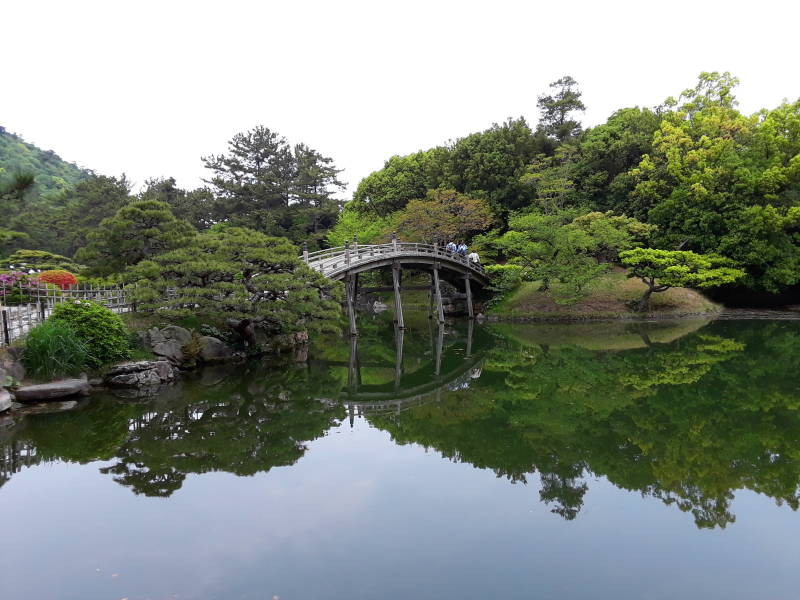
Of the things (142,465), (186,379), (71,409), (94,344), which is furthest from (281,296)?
(142,465)

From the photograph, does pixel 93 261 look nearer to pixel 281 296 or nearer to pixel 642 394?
pixel 281 296

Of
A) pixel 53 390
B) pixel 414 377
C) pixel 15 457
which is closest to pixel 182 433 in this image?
pixel 15 457

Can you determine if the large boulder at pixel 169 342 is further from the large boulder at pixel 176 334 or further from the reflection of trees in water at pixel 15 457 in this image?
the reflection of trees in water at pixel 15 457

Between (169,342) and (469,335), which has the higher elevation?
(169,342)

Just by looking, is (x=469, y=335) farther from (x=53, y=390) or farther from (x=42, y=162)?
(x=42, y=162)

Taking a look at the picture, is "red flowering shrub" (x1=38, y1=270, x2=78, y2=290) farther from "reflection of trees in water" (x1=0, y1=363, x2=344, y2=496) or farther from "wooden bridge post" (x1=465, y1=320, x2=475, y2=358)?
"wooden bridge post" (x1=465, y1=320, x2=475, y2=358)

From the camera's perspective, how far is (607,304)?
27047 millimetres

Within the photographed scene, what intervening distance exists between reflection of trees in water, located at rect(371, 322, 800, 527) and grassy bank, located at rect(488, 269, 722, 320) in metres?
10.9

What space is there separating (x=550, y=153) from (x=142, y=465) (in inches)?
1384

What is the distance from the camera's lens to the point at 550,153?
3712cm

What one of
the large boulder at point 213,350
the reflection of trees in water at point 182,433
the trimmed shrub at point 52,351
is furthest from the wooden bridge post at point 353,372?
the trimmed shrub at point 52,351

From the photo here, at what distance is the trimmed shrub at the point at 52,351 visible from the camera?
11266 millimetres

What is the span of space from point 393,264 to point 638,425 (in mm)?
15451

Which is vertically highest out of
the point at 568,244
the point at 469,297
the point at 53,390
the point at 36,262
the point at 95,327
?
the point at 36,262
